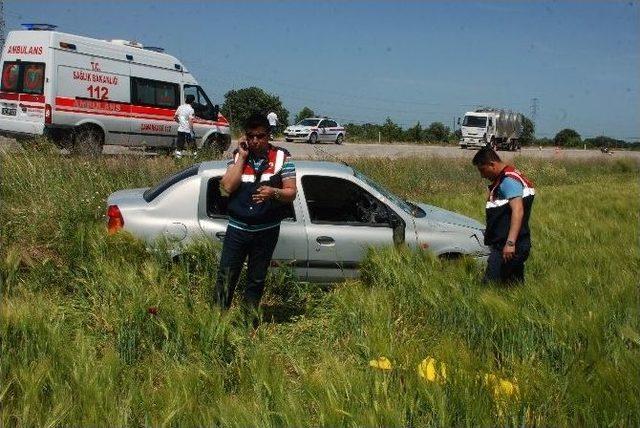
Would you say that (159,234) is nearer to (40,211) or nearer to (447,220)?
(40,211)

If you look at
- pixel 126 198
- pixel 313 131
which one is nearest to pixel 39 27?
pixel 126 198

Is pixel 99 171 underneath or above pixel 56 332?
above

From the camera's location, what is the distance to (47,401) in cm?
289

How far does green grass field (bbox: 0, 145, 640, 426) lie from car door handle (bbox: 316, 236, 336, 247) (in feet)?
1.62

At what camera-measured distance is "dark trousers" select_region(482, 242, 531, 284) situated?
16.7 ft

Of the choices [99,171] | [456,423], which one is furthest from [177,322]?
[99,171]

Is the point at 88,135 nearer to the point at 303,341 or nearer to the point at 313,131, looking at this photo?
the point at 303,341

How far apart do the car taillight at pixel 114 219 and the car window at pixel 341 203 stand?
1833mm

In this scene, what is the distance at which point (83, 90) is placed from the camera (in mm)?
13961

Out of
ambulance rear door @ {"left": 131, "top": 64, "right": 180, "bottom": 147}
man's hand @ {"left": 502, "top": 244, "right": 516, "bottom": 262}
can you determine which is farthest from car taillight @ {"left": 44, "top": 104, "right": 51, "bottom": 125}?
man's hand @ {"left": 502, "top": 244, "right": 516, "bottom": 262}

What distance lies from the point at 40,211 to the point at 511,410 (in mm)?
5629

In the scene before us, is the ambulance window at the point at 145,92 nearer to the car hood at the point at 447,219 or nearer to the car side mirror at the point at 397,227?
the car hood at the point at 447,219

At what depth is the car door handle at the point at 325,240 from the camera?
6090mm

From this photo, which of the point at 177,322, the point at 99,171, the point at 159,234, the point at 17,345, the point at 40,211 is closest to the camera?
the point at 17,345
